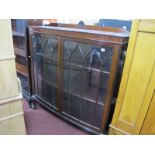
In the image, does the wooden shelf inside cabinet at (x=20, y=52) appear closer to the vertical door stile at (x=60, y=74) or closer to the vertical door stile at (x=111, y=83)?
the vertical door stile at (x=60, y=74)

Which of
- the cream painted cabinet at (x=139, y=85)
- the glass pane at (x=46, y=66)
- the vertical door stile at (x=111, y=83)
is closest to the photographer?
the cream painted cabinet at (x=139, y=85)

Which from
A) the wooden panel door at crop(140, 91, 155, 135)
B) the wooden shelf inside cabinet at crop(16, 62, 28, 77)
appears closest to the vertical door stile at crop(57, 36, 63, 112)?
the wooden shelf inside cabinet at crop(16, 62, 28, 77)

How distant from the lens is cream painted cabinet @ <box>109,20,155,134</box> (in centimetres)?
102

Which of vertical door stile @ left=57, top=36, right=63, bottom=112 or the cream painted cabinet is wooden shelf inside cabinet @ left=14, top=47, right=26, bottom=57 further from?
the cream painted cabinet

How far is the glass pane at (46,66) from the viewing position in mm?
1770

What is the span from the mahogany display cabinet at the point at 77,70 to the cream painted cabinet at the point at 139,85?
0.13 meters

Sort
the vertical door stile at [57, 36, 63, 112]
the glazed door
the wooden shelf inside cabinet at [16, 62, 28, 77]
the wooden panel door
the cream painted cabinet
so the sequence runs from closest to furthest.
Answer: the cream painted cabinet → the wooden panel door → the glazed door → the vertical door stile at [57, 36, 63, 112] → the wooden shelf inside cabinet at [16, 62, 28, 77]

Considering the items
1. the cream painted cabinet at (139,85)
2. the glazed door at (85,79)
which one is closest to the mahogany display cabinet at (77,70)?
the glazed door at (85,79)

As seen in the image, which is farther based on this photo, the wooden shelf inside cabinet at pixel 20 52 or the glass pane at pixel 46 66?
the wooden shelf inside cabinet at pixel 20 52

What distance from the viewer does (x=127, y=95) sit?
4.05ft
